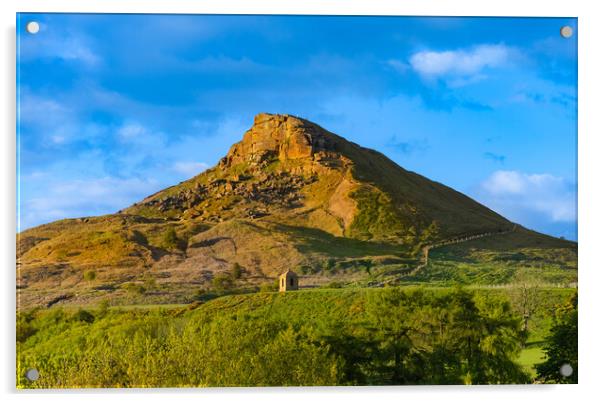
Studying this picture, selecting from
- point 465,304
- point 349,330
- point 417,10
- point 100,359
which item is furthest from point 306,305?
point 417,10

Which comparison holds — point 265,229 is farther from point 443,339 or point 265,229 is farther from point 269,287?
point 443,339

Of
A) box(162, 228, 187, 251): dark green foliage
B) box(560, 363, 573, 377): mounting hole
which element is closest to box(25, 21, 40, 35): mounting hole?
box(162, 228, 187, 251): dark green foliage

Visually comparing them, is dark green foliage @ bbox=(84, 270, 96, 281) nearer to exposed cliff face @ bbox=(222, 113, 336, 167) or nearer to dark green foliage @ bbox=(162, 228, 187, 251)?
dark green foliage @ bbox=(162, 228, 187, 251)

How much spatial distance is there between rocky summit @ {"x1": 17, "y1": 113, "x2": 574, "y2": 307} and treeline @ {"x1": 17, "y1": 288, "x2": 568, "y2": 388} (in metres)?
0.65

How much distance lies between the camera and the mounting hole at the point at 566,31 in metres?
10.7

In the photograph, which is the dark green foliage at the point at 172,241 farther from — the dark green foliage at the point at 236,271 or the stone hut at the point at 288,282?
the stone hut at the point at 288,282

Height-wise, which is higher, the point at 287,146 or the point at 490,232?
the point at 287,146

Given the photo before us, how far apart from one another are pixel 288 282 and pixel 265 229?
6.68ft

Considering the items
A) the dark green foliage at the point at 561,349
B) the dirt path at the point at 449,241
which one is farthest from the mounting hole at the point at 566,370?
the dirt path at the point at 449,241

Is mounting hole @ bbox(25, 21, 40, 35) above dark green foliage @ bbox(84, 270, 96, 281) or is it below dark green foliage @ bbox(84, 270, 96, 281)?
above

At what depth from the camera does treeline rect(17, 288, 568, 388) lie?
10.4 m

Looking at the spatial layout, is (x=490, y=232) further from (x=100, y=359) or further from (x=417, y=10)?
(x=100, y=359)

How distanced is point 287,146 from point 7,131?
8.52m
